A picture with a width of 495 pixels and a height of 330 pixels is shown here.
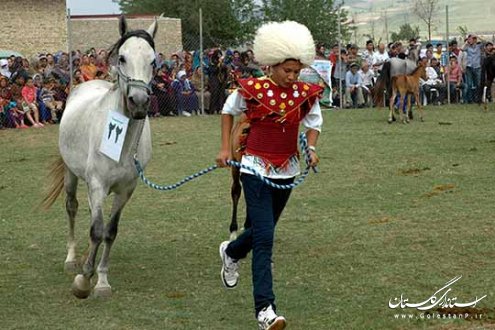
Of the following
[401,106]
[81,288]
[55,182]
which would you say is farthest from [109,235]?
[401,106]

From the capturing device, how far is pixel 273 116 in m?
6.52

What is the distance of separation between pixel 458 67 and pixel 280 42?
2228cm

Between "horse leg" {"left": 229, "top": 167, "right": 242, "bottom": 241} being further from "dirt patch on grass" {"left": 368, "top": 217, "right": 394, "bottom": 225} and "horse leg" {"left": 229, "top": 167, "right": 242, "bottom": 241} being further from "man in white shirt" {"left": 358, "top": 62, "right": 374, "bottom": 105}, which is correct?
"man in white shirt" {"left": 358, "top": 62, "right": 374, "bottom": 105}

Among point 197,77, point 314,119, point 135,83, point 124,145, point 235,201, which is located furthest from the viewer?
point 197,77

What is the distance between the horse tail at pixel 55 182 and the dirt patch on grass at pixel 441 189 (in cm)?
457

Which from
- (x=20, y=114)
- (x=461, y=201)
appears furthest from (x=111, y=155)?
(x=20, y=114)

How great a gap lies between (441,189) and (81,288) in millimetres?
6151

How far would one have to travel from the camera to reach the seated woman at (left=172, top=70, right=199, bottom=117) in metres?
25.1

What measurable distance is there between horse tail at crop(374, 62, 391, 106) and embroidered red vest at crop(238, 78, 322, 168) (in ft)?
55.7

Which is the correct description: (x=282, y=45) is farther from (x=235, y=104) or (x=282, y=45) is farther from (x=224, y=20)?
(x=224, y=20)

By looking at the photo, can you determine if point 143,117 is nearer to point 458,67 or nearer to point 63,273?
point 63,273

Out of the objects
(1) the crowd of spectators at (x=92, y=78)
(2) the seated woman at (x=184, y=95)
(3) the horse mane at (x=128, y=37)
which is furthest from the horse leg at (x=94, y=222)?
(2) the seated woman at (x=184, y=95)

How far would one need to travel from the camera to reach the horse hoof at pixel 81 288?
24.6 ft

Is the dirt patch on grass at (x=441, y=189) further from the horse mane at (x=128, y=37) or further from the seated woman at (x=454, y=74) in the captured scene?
the seated woman at (x=454, y=74)
